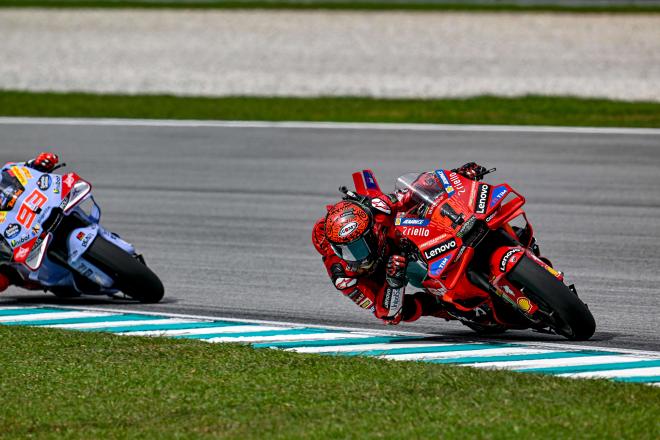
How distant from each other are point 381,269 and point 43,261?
3.22m

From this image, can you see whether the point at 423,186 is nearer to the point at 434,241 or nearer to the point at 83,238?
the point at 434,241

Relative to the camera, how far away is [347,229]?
8672 millimetres

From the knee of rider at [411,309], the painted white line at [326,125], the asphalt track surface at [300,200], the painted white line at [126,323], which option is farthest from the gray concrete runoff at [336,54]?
the knee of rider at [411,309]

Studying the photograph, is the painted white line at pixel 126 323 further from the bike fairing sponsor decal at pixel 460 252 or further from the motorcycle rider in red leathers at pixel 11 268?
the bike fairing sponsor decal at pixel 460 252

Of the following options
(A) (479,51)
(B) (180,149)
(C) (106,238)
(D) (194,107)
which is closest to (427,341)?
(C) (106,238)

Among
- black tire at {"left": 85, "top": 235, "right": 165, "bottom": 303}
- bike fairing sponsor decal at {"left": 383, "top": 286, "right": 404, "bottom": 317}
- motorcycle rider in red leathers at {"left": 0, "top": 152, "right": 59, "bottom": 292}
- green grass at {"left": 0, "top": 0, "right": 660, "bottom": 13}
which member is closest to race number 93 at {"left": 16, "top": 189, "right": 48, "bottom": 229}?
motorcycle rider in red leathers at {"left": 0, "top": 152, "right": 59, "bottom": 292}

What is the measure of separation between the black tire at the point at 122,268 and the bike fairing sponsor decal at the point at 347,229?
2.52m

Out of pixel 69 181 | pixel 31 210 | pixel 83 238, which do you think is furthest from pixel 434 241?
pixel 31 210

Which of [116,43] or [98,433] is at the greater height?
[116,43]

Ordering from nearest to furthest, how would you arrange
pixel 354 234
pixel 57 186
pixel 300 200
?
pixel 354 234
pixel 57 186
pixel 300 200

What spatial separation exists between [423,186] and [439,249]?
531 millimetres

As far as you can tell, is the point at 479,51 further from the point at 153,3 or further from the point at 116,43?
the point at 153,3

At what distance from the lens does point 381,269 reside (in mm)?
9062

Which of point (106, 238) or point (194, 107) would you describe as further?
point (194, 107)
